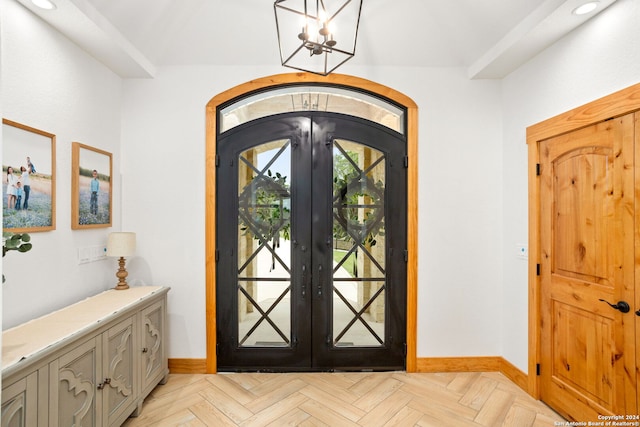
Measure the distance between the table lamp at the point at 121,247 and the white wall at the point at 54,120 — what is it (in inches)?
6.2

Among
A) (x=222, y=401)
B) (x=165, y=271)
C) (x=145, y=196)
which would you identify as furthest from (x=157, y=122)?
(x=222, y=401)

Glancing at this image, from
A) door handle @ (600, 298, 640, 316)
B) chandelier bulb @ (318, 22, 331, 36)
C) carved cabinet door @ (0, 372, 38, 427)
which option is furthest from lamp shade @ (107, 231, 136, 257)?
door handle @ (600, 298, 640, 316)

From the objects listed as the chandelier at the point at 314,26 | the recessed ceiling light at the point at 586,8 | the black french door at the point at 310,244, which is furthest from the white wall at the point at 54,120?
the recessed ceiling light at the point at 586,8

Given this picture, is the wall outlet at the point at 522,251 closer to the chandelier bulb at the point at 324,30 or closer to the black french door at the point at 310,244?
the black french door at the point at 310,244

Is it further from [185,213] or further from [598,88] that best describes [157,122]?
[598,88]

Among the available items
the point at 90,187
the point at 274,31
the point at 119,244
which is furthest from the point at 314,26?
the point at 119,244

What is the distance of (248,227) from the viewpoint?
9.86ft

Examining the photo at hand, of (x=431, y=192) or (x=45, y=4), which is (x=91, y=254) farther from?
(x=431, y=192)

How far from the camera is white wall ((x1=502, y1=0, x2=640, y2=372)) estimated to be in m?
1.96

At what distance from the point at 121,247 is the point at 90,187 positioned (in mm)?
515

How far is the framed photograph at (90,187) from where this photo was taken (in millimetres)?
2369

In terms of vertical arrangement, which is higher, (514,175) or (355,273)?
(514,175)

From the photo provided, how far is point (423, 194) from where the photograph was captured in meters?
3.00

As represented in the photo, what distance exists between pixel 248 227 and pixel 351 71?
5.53ft
